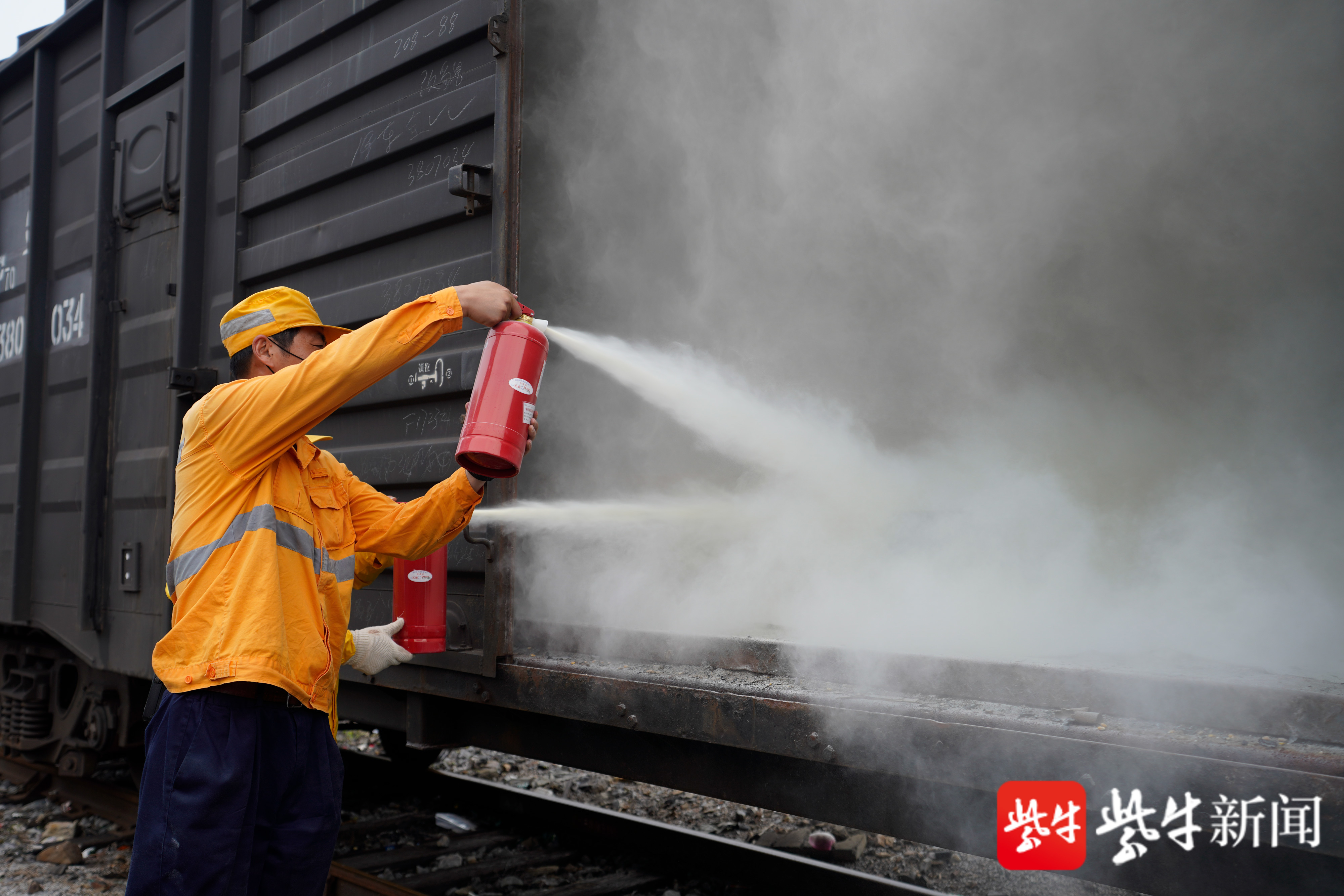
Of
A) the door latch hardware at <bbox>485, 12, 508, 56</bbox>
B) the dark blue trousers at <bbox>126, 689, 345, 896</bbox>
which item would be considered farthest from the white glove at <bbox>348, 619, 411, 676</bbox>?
the door latch hardware at <bbox>485, 12, 508, 56</bbox>

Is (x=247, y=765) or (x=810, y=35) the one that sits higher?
(x=810, y=35)

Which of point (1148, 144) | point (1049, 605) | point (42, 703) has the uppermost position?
point (1148, 144)

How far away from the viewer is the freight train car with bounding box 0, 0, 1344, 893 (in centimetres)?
204

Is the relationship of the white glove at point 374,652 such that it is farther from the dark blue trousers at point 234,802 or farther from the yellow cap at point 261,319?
the yellow cap at point 261,319

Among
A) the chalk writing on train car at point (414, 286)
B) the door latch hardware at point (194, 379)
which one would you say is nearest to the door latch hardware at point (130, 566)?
the door latch hardware at point (194, 379)

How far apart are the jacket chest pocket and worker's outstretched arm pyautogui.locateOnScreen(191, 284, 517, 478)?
208mm

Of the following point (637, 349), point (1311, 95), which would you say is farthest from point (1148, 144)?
point (637, 349)

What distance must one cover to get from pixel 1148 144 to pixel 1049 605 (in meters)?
2.09

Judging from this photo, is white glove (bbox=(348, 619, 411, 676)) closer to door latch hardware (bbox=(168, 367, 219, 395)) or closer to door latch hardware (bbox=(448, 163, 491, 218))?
door latch hardware (bbox=(448, 163, 491, 218))

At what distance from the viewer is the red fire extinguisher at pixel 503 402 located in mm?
2400

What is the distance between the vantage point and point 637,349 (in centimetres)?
399

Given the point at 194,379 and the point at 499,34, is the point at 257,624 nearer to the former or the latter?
the point at 499,34

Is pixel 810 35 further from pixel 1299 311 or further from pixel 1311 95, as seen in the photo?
pixel 1299 311

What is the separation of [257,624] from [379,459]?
1318 mm
